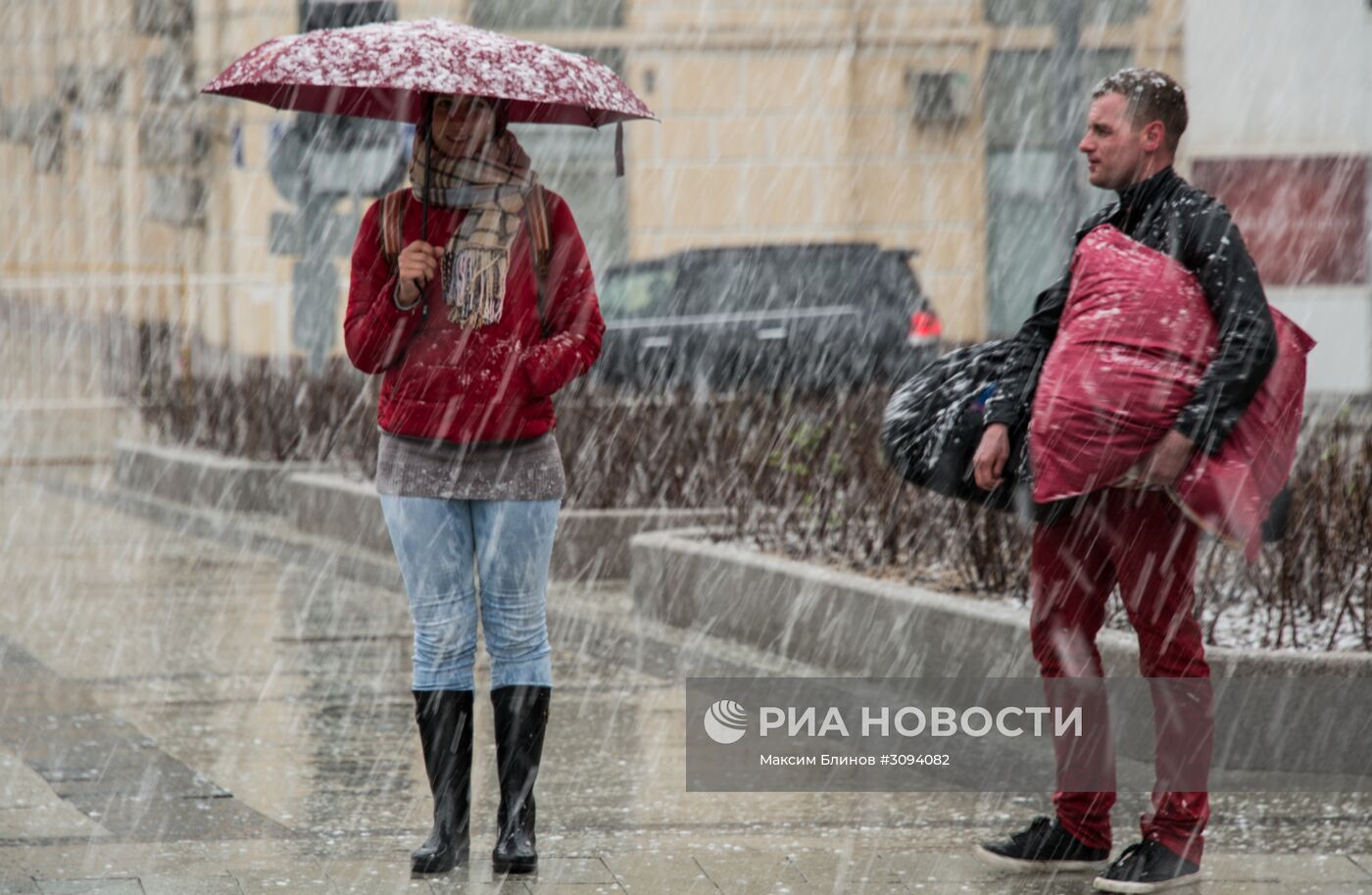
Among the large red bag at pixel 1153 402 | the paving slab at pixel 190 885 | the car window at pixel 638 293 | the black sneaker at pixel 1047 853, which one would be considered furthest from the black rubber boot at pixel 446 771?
the car window at pixel 638 293

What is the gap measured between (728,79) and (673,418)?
15062mm

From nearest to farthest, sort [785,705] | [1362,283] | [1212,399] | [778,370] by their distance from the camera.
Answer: [1212,399], [785,705], [778,370], [1362,283]

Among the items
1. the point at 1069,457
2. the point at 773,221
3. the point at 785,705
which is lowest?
the point at 773,221

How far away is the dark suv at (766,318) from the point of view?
1695cm

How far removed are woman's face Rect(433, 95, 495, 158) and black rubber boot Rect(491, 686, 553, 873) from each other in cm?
127

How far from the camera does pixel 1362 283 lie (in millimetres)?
20281

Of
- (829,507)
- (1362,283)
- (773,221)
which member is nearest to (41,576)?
(829,507)

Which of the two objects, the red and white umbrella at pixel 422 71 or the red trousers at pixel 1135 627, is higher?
the red and white umbrella at pixel 422 71

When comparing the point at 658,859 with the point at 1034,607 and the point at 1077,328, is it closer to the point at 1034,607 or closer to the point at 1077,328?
the point at 1034,607

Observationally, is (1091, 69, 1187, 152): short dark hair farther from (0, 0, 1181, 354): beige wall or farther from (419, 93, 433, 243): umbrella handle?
(0, 0, 1181, 354): beige wall

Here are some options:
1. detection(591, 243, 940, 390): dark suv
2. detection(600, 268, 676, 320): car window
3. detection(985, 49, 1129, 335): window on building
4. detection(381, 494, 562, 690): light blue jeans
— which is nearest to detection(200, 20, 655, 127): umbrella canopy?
detection(381, 494, 562, 690): light blue jeans

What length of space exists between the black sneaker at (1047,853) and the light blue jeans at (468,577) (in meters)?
1.18

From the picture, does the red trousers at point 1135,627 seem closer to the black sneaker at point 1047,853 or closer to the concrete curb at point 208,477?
the black sneaker at point 1047,853

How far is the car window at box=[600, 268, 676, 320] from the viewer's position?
1762 centimetres
